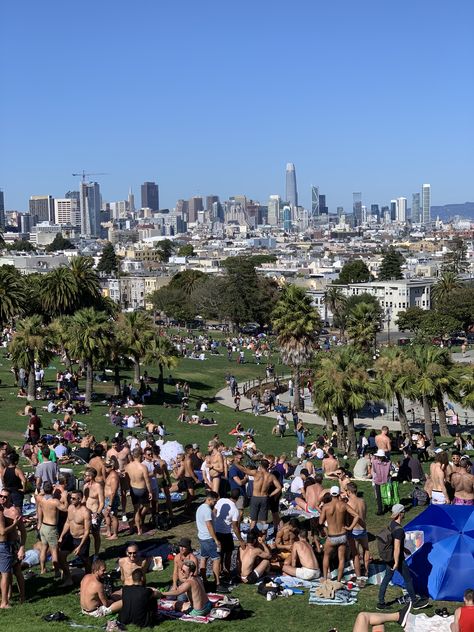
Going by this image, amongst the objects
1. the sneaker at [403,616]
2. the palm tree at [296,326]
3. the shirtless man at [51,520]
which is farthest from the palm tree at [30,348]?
the sneaker at [403,616]

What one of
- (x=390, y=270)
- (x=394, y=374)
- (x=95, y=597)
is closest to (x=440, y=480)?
(x=95, y=597)

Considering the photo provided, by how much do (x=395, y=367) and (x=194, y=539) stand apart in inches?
563

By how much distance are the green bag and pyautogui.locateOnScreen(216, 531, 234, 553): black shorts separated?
4035mm

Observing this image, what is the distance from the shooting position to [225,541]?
12570 millimetres

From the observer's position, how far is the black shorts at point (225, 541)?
493 inches

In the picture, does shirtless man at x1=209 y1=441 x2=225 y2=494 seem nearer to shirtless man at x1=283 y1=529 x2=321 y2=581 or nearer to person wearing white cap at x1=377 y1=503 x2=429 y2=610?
shirtless man at x1=283 y1=529 x2=321 y2=581

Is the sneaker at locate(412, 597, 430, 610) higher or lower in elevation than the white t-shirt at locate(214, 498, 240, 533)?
lower

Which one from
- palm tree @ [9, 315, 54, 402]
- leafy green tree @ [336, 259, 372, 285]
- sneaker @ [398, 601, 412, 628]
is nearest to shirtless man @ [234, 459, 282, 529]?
sneaker @ [398, 601, 412, 628]

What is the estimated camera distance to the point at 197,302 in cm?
8712

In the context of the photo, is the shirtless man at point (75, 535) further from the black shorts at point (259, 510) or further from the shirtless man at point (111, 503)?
the black shorts at point (259, 510)

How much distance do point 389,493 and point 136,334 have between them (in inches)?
896

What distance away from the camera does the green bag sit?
1592 centimetres

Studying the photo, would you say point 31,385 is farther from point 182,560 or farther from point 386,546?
point 386,546

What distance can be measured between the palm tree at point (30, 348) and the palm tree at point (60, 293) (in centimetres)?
1845
